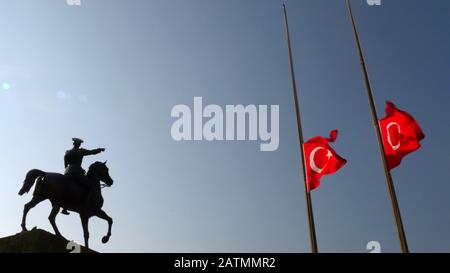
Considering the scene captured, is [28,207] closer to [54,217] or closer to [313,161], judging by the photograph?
[54,217]

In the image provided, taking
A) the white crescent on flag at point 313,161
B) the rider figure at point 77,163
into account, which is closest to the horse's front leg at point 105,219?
the rider figure at point 77,163

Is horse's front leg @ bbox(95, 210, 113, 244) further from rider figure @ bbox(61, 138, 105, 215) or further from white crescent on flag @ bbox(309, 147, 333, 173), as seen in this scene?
white crescent on flag @ bbox(309, 147, 333, 173)

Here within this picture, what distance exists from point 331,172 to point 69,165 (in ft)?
33.1

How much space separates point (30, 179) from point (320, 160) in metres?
10.6

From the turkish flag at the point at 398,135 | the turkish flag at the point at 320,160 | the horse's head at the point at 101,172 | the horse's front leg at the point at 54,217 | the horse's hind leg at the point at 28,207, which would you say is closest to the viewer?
the turkish flag at the point at 398,135

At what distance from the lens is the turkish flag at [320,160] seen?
13977 mm

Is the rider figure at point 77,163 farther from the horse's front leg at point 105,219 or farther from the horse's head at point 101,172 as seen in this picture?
the horse's front leg at point 105,219

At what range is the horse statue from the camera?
14.0 meters

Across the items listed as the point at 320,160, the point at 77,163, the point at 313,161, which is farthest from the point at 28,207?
the point at 320,160

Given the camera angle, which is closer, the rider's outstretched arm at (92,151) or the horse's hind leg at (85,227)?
the horse's hind leg at (85,227)

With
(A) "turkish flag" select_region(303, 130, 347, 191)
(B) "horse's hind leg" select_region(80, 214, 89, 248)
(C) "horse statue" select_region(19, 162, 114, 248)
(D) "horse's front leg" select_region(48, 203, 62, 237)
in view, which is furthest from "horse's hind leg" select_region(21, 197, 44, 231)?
(A) "turkish flag" select_region(303, 130, 347, 191)

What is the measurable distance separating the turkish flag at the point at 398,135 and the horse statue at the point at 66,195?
11.0 metres
